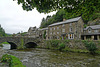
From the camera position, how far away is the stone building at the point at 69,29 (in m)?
28.3

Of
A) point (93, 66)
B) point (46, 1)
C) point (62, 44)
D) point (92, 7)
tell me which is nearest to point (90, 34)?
point (62, 44)

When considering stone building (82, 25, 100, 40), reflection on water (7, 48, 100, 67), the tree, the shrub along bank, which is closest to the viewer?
the tree

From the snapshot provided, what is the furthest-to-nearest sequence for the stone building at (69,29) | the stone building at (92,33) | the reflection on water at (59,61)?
the stone building at (69,29)
the stone building at (92,33)
the reflection on water at (59,61)

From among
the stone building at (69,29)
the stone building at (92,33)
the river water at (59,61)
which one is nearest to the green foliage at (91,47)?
the river water at (59,61)

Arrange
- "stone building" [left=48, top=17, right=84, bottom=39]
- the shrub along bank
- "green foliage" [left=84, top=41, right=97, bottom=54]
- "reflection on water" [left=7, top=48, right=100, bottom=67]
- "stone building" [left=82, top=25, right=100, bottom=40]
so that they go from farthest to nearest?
"stone building" [left=48, top=17, right=84, bottom=39] < "stone building" [left=82, top=25, right=100, bottom=40] < the shrub along bank < "green foliage" [left=84, top=41, right=97, bottom=54] < "reflection on water" [left=7, top=48, right=100, bottom=67]

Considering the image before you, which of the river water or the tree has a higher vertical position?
the tree

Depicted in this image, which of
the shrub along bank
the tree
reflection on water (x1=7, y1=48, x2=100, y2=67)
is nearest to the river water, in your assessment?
reflection on water (x1=7, y1=48, x2=100, y2=67)

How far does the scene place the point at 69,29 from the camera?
1197 inches

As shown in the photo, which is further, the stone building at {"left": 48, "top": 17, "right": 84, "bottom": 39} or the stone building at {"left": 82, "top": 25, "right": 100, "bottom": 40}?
the stone building at {"left": 48, "top": 17, "right": 84, "bottom": 39}

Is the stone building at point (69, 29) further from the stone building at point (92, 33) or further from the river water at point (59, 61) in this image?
the river water at point (59, 61)

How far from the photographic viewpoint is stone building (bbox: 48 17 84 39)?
92.7 ft

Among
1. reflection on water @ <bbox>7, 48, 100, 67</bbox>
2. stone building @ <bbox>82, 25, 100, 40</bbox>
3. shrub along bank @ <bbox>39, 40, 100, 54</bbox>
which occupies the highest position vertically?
stone building @ <bbox>82, 25, 100, 40</bbox>

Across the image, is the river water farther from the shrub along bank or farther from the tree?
the tree

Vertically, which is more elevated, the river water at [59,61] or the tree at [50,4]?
the tree at [50,4]
